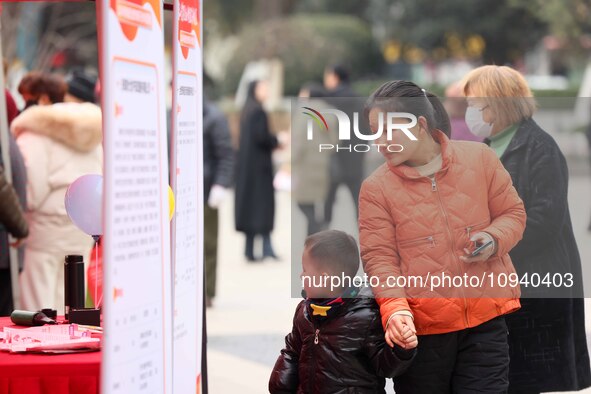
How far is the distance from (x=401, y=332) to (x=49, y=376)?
1.27m

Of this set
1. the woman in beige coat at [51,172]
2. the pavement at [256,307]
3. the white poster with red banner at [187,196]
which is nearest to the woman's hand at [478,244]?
the pavement at [256,307]

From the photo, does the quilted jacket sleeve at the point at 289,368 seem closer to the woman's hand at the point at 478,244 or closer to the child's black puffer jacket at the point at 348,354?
the child's black puffer jacket at the point at 348,354

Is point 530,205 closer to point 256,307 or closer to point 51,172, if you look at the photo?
point 51,172

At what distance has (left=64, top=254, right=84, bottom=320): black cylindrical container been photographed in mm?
5250

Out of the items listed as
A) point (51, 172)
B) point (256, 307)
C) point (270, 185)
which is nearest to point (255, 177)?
point (270, 185)

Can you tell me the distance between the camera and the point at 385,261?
496 centimetres

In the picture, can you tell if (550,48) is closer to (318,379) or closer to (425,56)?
(425,56)

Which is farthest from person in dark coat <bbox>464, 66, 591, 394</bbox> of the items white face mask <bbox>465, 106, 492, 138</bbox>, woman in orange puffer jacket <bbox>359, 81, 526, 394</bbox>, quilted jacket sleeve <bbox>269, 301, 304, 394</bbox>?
quilted jacket sleeve <bbox>269, 301, 304, 394</bbox>

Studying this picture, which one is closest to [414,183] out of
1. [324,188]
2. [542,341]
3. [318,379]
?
[318,379]

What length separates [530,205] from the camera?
5.48 metres

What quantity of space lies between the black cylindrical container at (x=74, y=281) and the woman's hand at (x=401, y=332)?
1342 mm

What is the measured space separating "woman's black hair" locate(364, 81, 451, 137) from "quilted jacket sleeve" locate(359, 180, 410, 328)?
0.31 m

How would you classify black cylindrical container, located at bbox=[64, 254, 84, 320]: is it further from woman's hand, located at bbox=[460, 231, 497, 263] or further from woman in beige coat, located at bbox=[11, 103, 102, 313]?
woman in beige coat, located at bbox=[11, 103, 102, 313]

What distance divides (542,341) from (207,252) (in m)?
5.37
